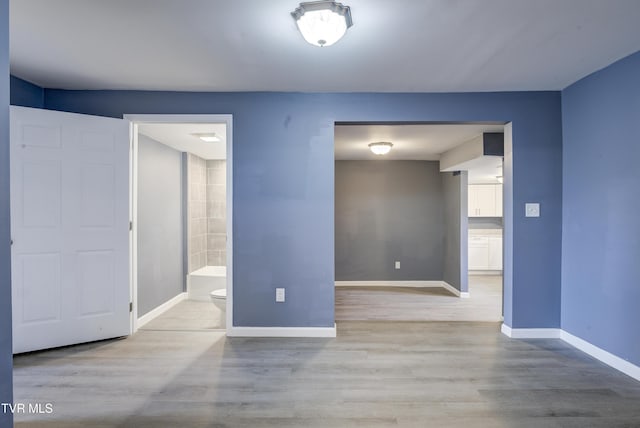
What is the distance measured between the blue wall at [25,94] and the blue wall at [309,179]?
19cm

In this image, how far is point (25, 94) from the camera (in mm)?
3334

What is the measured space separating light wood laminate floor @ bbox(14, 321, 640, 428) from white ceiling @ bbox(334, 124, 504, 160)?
2.22 m

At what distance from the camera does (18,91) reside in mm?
3268

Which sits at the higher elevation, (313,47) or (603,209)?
(313,47)

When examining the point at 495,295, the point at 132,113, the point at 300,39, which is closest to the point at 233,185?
the point at 132,113

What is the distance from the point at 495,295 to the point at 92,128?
5.61m

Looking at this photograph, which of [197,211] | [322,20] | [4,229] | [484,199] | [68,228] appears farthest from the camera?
[484,199]

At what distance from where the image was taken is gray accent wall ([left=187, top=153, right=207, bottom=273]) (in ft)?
18.3

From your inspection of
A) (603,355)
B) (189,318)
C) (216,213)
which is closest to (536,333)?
(603,355)

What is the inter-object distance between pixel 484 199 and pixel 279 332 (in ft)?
19.1

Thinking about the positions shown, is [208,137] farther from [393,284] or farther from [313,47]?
[393,284]

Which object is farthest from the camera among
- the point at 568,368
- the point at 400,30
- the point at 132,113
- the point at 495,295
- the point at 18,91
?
the point at 495,295

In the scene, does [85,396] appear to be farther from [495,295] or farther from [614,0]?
[495,295]

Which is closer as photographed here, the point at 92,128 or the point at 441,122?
the point at 92,128
